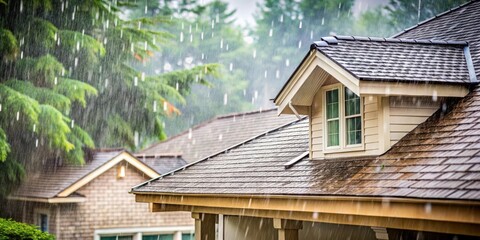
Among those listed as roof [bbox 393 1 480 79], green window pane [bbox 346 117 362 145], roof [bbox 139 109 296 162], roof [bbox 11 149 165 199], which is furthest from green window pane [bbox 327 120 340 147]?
roof [bbox 11 149 165 199]

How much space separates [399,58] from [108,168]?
13537 millimetres

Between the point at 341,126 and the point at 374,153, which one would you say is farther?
the point at 341,126

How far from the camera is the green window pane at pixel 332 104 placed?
10.5 m

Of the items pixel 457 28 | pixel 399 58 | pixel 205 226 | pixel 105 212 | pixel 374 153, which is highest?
pixel 457 28

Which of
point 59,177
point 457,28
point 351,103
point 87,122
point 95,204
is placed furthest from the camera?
point 87,122

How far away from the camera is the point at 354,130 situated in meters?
10.1

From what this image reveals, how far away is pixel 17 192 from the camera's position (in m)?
22.9

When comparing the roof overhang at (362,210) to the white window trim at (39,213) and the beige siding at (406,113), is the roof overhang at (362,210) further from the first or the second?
the white window trim at (39,213)

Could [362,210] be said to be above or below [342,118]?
below

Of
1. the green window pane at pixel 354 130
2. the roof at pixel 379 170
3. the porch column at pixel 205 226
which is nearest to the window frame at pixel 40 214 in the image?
the roof at pixel 379 170

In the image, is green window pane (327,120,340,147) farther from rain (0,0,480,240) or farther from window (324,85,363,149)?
rain (0,0,480,240)

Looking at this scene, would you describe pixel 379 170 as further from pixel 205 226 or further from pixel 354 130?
pixel 205 226

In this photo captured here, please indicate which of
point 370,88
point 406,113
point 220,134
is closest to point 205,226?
point 406,113

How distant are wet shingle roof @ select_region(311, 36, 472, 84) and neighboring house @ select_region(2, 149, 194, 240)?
1279 cm
